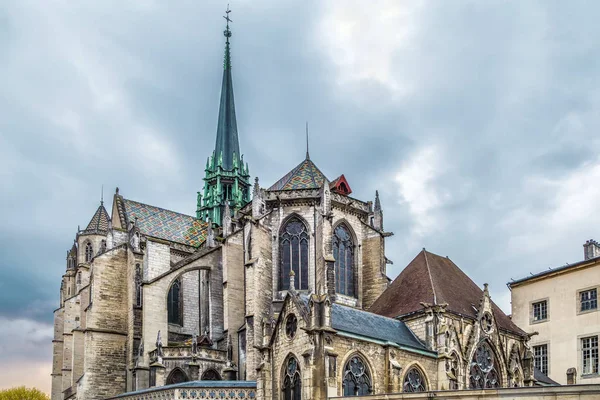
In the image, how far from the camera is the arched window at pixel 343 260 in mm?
36781

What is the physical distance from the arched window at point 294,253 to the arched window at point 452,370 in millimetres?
10449

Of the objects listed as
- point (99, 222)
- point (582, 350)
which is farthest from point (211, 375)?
point (99, 222)

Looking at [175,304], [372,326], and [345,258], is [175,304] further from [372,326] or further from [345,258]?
[372,326]

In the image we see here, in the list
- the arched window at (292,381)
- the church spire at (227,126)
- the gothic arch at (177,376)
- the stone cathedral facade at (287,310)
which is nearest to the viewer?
the arched window at (292,381)

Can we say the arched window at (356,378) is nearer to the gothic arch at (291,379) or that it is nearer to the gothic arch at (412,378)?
the gothic arch at (412,378)

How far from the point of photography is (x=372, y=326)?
26.2 metres

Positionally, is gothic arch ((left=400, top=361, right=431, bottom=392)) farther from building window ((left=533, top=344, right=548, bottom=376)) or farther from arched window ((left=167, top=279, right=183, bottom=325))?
arched window ((left=167, top=279, right=183, bottom=325))

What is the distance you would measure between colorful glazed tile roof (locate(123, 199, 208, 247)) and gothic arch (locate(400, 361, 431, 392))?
20.3 meters

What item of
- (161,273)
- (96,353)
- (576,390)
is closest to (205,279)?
(161,273)

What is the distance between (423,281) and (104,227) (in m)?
33.5

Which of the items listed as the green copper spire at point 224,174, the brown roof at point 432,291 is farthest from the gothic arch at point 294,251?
the green copper spire at point 224,174

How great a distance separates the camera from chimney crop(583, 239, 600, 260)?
1416 inches

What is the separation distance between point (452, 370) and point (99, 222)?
3691cm

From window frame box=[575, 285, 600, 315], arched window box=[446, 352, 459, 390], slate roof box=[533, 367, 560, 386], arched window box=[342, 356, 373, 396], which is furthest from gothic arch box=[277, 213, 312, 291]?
window frame box=[575, 285, 600, 315]
